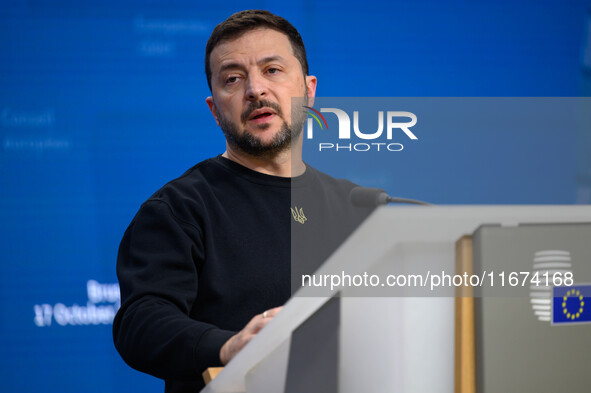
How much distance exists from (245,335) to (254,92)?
848 millimetres

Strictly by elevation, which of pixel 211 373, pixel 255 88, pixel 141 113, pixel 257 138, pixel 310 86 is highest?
pixel 141 113

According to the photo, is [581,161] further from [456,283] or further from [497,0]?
[456,283]

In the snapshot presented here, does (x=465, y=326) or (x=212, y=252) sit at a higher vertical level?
(x=212, y=252)

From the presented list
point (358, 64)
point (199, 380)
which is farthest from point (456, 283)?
point (358, 64)

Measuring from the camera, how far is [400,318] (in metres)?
0.56

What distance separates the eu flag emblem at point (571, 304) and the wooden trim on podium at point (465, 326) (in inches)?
3.3

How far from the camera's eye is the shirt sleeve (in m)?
0.80

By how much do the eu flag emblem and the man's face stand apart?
0.94 meters

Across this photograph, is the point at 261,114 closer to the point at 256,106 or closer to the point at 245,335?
the point at 256,106

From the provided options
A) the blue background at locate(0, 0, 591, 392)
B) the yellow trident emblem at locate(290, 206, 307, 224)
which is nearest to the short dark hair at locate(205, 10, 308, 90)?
the yellow trident emblem at locate(290, 206, 307, 224)

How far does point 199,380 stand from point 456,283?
0.71 meters

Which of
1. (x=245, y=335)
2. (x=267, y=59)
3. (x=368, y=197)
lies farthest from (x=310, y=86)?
(x=245, y=335)

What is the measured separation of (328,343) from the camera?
57cm

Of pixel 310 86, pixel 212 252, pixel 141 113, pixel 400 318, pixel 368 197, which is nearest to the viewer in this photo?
pixel 400 318
